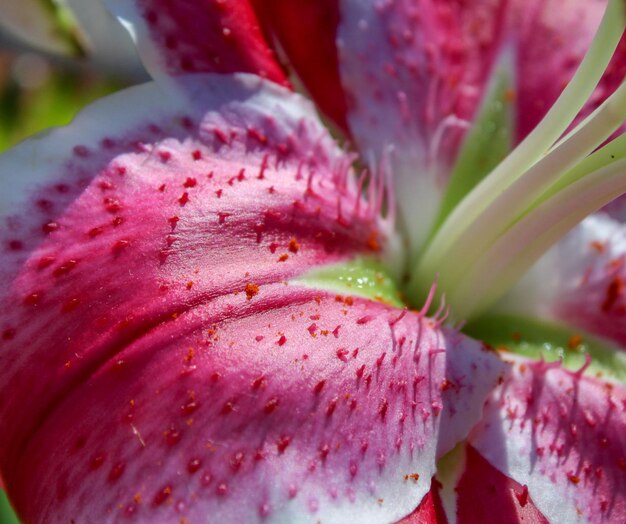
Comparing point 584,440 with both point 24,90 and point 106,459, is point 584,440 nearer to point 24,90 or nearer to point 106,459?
point 106,459

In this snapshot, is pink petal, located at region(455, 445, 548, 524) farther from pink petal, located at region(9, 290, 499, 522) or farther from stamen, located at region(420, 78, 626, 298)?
stamen, located at region(420, 78, 626, 298)

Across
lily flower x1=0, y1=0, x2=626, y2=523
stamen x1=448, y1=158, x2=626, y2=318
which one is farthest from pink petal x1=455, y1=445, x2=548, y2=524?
stamen x1=448, y1=158, x2=626, y2=318

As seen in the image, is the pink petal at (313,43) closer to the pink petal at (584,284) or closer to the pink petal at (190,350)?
the pink petal at (190,350)

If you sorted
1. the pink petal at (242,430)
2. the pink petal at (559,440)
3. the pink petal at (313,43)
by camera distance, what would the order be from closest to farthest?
the pink petal at (242,430)
the pink petal at (559,440)
the pink petal at (313,43)

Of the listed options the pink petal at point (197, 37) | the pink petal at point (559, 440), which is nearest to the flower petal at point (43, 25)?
the pink petal at point (197, 37)

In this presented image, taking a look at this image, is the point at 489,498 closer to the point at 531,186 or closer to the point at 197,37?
the point at 531,186
